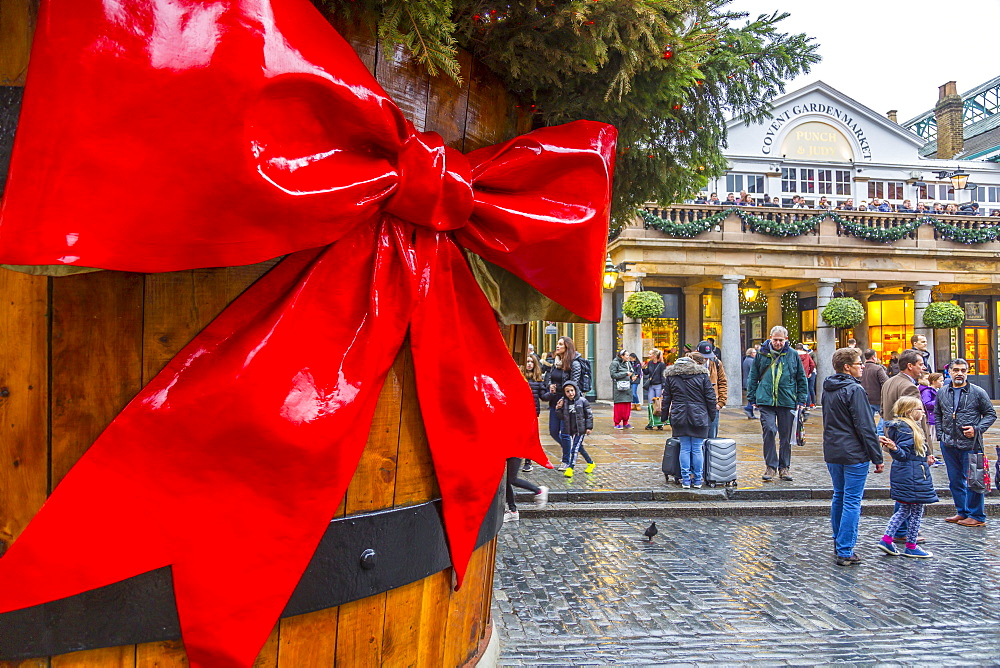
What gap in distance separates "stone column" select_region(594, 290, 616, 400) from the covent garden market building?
37 millimetres

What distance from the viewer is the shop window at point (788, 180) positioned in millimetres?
25781

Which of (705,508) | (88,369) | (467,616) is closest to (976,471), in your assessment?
(705,508)

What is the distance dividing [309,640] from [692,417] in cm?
714

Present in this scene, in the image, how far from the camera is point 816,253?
22453 mm

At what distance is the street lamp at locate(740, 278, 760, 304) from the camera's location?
22770mm

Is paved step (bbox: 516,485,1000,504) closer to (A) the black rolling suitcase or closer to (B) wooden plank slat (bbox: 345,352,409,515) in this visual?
(A) the black rolling suitcase

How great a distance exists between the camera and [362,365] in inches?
62.0

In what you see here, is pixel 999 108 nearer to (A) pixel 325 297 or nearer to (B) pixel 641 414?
(B) pixel 641 414

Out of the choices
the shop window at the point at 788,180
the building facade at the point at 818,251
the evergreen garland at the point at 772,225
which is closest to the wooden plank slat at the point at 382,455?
the building facade at the point at 818,251

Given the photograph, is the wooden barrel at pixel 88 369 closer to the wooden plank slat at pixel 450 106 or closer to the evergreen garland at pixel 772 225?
the wooden plank slat at pixel 450 106

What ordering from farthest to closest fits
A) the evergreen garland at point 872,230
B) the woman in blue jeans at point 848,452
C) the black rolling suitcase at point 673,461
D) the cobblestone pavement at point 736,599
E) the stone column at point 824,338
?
the evergreen garland at point 872,230 → the stone column at point 824,338 → the black rolling suitcase at point 673,461 → the woman in blue jeans at point 848,452 → the cobblestone pavement at point 736,599

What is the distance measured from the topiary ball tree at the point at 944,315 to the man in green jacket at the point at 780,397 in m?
14.6

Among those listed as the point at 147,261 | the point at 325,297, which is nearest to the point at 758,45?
the point at 325,297

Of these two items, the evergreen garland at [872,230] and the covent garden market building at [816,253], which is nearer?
the covent garden market building at [816,253]
